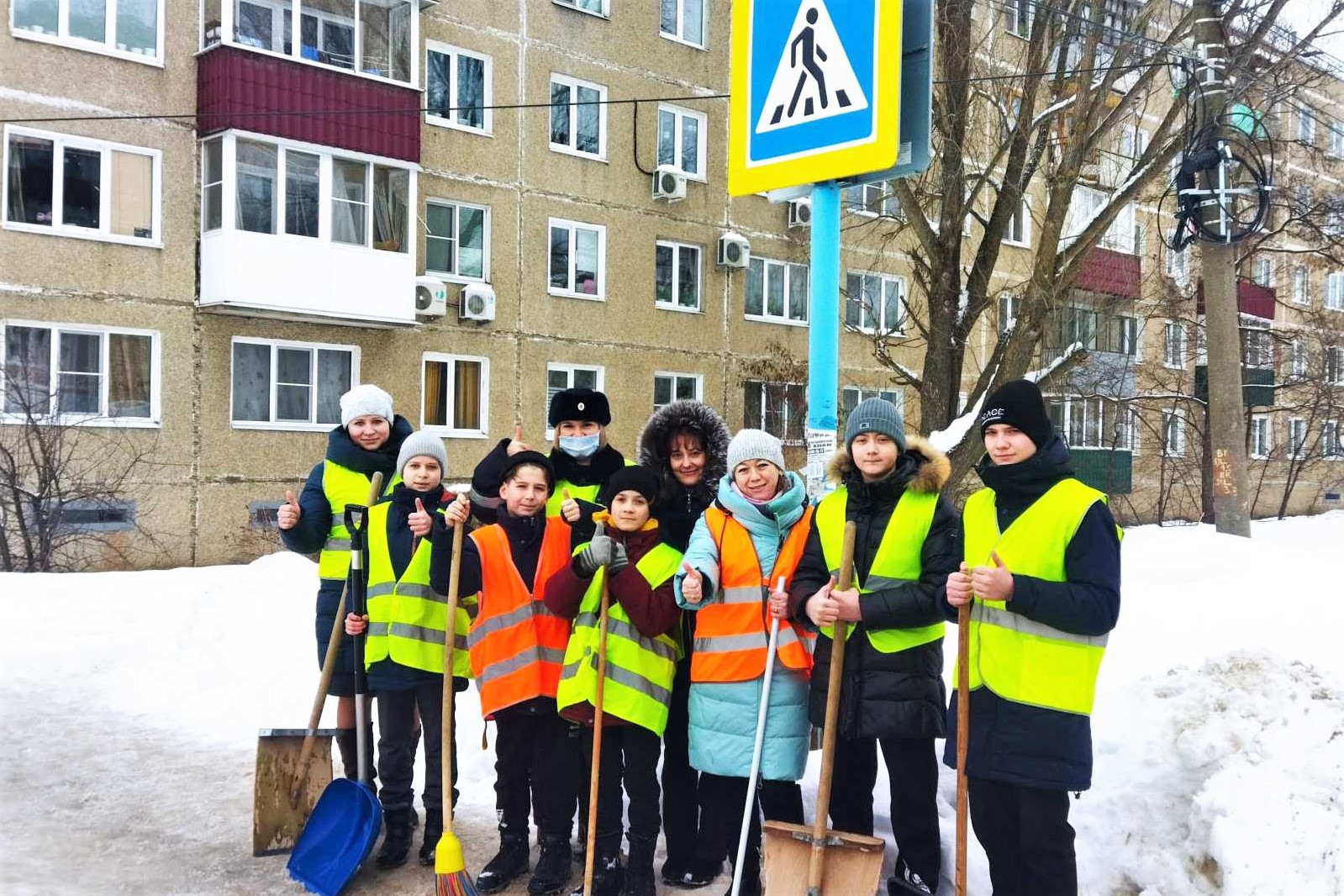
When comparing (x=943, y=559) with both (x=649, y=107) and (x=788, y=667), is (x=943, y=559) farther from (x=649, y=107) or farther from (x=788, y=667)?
(x=649, y=107)

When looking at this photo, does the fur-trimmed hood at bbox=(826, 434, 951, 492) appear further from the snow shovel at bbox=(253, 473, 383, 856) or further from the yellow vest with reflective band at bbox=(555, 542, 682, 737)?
the snow shovel at bbox=(253, 473, 383, 856)

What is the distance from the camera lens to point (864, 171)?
437cm

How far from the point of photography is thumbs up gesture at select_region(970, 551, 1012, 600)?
11.1 ft

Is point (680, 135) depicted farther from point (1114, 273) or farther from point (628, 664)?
point (628, 664)

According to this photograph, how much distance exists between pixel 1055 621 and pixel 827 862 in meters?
1.09

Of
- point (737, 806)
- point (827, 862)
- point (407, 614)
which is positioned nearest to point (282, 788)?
point (407, 614)

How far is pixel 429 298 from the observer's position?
57.4 ft

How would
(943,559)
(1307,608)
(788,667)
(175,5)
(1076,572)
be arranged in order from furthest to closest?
(175,5) < (1307,608) < (788,667) < (943,559) < (1076,572)

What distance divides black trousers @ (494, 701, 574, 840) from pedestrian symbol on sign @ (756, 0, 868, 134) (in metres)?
2.55

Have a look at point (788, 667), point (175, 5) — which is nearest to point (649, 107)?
point (175, 5)

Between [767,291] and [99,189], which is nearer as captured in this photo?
[99,189]

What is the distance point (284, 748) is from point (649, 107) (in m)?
17.8

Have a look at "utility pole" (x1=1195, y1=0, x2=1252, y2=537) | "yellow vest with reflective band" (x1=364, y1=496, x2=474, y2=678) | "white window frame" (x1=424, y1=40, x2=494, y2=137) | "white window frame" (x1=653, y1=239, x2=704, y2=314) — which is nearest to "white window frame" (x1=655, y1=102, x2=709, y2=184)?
"white window frame" (x1=653, y1=239, x2=704, y2=314)

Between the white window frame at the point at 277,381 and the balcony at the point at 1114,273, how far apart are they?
1513 centimetres
